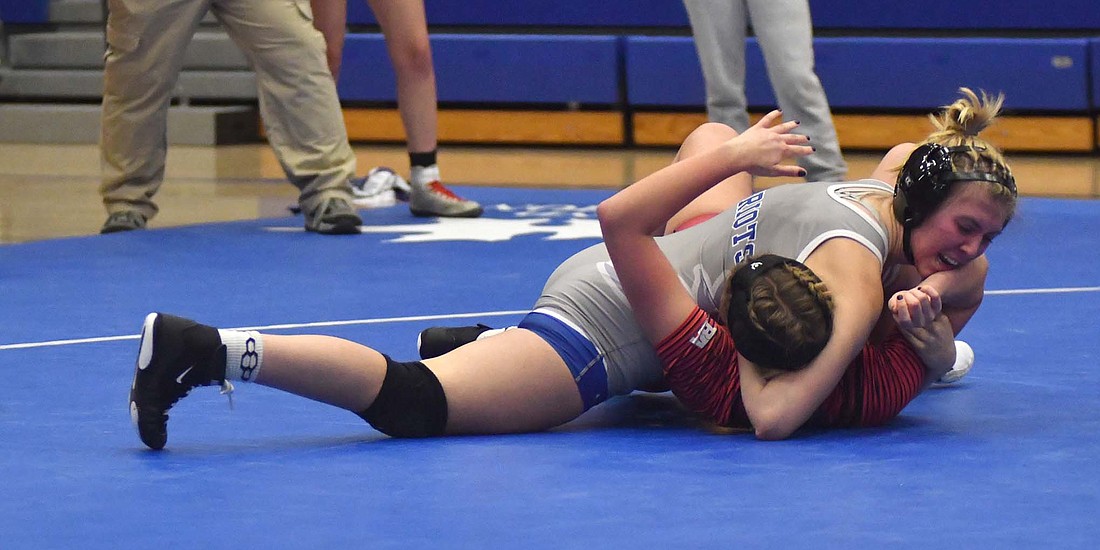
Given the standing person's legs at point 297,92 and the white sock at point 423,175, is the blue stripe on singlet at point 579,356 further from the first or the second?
the white sock at point 423,175

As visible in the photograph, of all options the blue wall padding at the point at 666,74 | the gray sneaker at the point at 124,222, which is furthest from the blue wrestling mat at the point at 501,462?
the blue wall padding at the point at 666,74

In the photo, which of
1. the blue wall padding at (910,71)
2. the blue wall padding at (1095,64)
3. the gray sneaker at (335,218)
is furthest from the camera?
the blue wall padding at (910,71)

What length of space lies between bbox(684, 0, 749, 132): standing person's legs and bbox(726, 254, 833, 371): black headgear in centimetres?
299

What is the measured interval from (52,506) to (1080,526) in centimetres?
127

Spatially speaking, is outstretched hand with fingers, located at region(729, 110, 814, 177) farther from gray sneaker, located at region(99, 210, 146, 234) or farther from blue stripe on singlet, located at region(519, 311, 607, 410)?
gray sneaker, located at region(99, 210, 146, 234)

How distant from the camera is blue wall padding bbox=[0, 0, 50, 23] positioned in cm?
896

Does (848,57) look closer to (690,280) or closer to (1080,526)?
(690,280)

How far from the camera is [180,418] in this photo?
2623mm

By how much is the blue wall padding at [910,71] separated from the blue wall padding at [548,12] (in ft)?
0.59

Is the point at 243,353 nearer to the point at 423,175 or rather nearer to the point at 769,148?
the point at 769,148

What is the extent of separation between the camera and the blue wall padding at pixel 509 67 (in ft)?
26.7

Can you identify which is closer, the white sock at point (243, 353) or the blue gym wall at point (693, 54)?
the white sock at point (243, 353)

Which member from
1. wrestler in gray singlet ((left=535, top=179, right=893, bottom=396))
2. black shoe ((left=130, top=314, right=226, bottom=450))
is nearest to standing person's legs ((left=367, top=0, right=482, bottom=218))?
wrestler in gray singlet ((left=535, top=179, right=893, bottom=396))

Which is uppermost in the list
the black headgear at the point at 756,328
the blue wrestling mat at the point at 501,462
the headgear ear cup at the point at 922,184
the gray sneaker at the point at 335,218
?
the headgear ear cup at the point at 922,184
